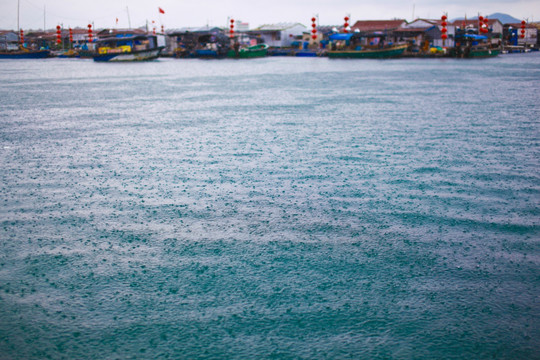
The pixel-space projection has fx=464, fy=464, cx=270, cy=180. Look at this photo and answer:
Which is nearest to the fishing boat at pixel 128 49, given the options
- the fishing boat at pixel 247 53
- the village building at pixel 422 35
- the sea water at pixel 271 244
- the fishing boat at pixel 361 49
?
the fishing boat at pixel 247 53

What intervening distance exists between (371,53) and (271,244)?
64.7 meters

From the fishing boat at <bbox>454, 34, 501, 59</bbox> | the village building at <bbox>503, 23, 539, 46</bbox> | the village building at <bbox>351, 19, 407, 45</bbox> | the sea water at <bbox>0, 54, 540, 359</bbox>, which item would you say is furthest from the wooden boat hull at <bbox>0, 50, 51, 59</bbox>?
the village building at <bbox>503, 23, 539, 46</bbox>

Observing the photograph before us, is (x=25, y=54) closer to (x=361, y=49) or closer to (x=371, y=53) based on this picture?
(x=361, y=49)

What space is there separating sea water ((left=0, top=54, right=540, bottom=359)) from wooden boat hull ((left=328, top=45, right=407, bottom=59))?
53.3m

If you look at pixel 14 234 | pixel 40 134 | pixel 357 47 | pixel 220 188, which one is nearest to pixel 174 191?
pixel 220 188

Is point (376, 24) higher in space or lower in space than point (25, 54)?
higher

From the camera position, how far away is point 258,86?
2925 centimetres

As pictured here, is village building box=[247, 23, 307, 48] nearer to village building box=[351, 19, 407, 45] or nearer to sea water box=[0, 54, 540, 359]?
village building box=[351, 19, 407, 45]

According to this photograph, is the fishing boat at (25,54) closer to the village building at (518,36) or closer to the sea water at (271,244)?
the sea water at (271,244)

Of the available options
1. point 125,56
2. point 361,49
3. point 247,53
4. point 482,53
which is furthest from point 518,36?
point 125,56

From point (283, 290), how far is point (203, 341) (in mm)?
1159

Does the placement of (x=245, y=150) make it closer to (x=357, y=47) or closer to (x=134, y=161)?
(x=134, y=161)

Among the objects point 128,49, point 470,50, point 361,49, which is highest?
point 128,49

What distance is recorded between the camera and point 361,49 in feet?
234
